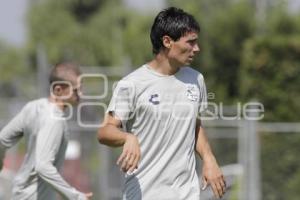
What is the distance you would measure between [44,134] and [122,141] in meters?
1.87

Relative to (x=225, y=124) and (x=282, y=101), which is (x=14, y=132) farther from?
(x=282, y=101)

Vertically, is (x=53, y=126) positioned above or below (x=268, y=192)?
above

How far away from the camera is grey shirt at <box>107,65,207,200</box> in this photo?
679 centimetres

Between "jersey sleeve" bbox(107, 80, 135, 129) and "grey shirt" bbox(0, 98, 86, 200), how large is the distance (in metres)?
1.33

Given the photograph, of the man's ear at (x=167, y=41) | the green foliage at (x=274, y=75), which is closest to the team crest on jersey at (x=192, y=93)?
the man's ear at (x=167, y=41)

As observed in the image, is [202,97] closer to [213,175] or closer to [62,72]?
[213,175]

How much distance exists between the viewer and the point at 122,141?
252 inches

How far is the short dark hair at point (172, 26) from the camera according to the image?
6887 millimetres

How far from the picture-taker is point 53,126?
8.19 metres

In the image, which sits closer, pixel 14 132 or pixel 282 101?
pixel 14 132

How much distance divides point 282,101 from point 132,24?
1777cm

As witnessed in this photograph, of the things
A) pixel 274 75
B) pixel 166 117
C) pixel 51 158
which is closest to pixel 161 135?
pixel 166 117

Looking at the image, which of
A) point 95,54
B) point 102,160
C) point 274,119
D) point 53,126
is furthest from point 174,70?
point 95,54

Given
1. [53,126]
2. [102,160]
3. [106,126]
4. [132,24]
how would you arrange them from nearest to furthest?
1. [106,126]
2. [53,126]
3. [102,160]
4. [132,24]
